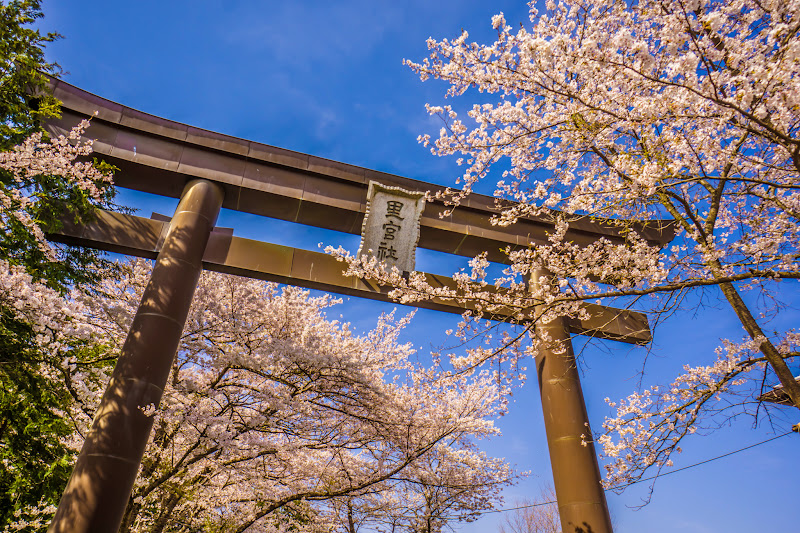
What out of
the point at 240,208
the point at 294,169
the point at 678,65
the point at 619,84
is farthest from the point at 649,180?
the point at 240,208

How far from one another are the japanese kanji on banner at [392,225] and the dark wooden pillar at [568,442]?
9.81 feet

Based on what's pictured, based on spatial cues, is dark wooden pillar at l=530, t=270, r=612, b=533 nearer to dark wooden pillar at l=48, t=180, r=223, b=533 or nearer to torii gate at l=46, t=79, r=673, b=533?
torii gate at l=46, t=79, r=673, b=533

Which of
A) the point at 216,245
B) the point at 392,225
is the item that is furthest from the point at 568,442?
the point at 216,245

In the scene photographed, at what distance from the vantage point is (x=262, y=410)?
29.8 feet

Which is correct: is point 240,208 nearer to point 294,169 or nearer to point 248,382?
point 294,169

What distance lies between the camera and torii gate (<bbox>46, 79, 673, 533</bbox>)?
6480 mm

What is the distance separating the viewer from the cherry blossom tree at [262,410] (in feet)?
28.2

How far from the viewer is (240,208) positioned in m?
9.41

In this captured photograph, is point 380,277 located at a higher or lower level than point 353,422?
higher

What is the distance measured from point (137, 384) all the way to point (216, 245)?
2.79 m

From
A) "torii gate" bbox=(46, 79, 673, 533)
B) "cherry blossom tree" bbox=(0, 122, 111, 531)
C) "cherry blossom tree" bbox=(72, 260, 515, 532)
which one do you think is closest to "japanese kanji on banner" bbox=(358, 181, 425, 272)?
"torii gate" bbox=(46, 79, 673, 533)

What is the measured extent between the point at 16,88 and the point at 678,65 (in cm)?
954

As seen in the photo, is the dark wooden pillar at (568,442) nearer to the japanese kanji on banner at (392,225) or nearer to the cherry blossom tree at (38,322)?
the japanese kanji on banner at (392,225)

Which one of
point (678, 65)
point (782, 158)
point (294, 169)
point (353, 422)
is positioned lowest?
point (353, 422)
